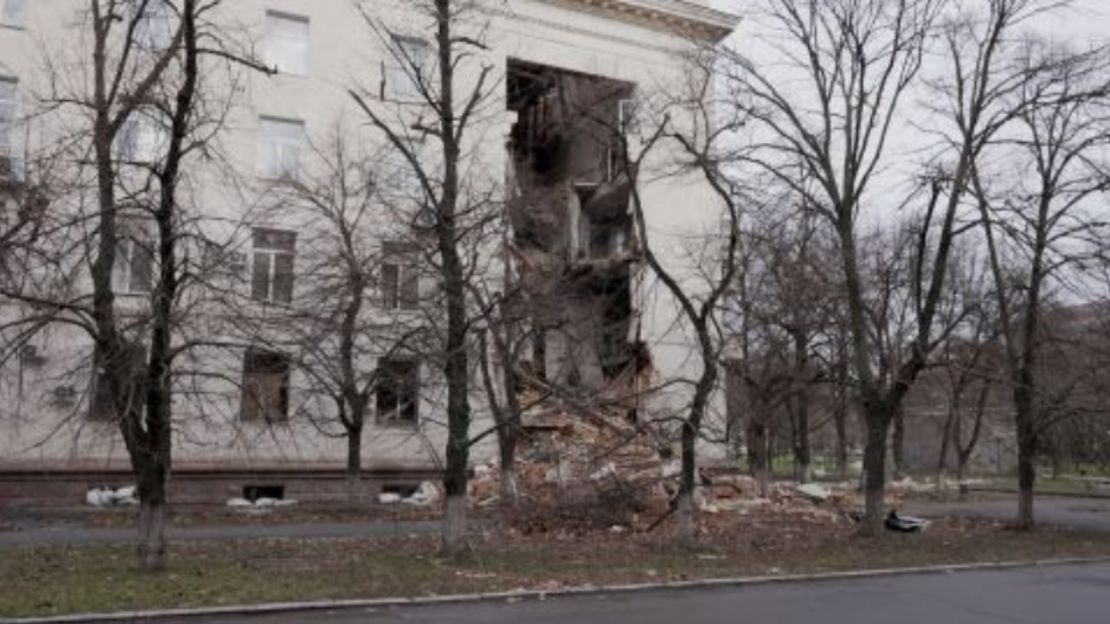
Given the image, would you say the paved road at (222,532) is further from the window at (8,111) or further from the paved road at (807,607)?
the window at (8,111)

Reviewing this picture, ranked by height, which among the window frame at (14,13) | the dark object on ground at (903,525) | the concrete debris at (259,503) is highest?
the window frame at (14,13)

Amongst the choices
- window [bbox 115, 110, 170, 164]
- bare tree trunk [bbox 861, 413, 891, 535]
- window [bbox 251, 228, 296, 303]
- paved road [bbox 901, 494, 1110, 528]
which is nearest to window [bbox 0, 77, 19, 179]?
window [bbox 251, 228, 296, 303]

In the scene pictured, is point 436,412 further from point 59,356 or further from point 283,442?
point 59,356

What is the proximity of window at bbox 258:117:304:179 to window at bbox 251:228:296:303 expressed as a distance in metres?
2.31

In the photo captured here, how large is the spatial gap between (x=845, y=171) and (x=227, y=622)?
1620 cm

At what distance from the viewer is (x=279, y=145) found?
36969 millimetres

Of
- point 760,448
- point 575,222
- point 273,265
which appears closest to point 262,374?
point 273,265

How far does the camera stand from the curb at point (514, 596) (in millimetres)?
11992

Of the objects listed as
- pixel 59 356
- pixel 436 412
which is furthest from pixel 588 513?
pixel 59 356

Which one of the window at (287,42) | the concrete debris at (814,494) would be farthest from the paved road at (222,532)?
the window at (287,42)

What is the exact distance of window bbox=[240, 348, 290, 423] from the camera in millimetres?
21812

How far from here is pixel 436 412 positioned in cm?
3669

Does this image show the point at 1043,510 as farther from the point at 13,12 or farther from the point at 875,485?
the point at 13,12

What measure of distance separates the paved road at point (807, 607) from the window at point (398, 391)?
43.9 ft
